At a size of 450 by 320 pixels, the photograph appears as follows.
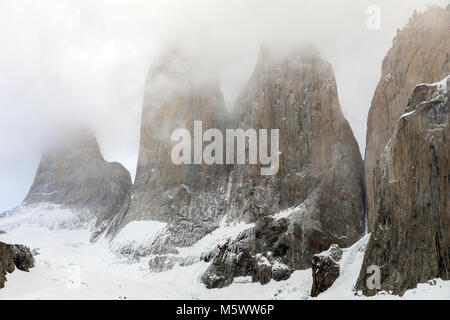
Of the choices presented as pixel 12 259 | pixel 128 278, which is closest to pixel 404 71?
pixel 12 259

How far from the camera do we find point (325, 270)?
48.1 m

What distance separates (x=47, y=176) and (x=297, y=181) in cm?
10774

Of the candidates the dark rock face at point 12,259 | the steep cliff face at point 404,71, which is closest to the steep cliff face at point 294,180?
the steep cliff face at point 404,71

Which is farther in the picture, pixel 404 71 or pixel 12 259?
pixel 404 71

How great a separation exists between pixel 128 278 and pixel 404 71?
1977 inches

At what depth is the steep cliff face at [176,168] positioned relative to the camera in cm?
8562

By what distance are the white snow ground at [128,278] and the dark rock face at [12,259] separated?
75 centimetres

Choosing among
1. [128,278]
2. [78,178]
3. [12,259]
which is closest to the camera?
[12,259]

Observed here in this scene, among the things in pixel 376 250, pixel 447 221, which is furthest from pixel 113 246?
pixel 447 221

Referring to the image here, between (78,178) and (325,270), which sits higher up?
(78,178)

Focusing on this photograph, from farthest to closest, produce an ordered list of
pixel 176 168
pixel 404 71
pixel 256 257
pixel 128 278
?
pixel 176 168 → pixel 128 278 → pixel 256 257 → pixel 404 71

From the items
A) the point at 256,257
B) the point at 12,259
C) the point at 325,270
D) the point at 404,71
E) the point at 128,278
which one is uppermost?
the point at 404,71

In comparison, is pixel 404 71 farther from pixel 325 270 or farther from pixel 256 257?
pixel 256 257

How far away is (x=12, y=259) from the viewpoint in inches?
1702
